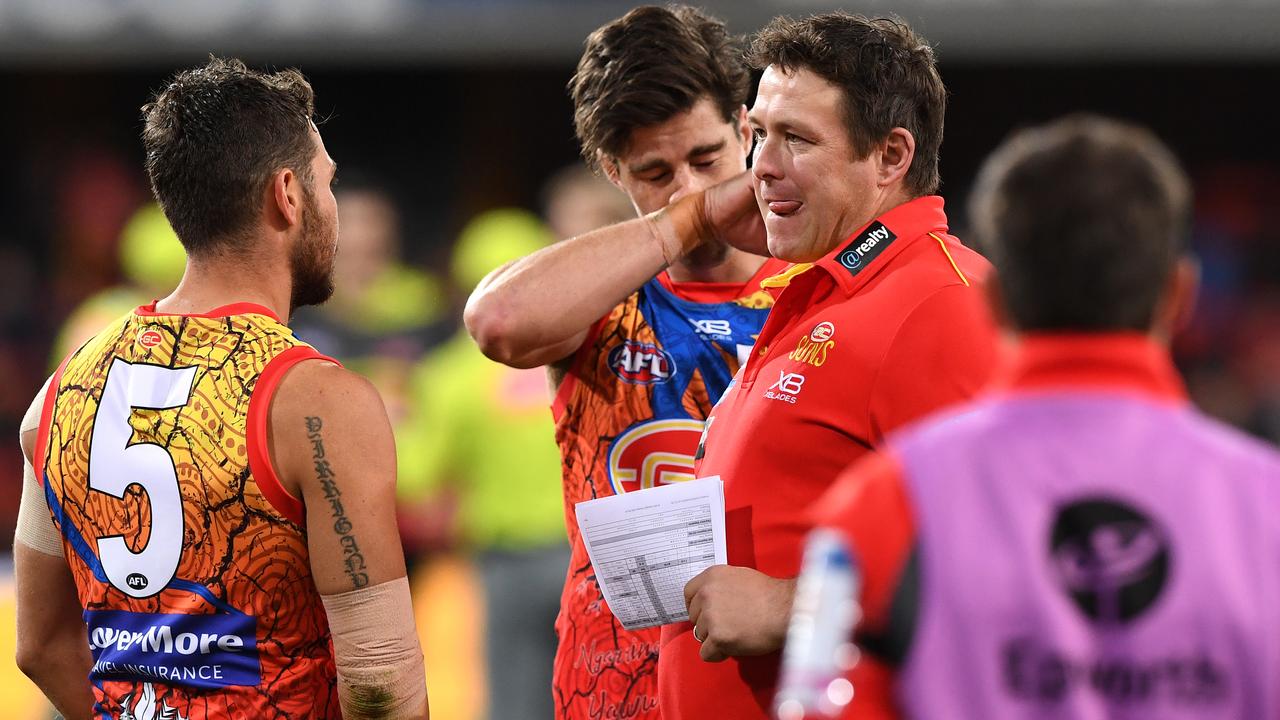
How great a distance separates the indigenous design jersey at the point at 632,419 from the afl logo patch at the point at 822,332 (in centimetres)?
70

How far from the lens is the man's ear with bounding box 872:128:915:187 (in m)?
2.90

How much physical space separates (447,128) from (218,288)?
9.22m

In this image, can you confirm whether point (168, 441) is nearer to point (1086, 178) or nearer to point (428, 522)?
point (1086, 178)

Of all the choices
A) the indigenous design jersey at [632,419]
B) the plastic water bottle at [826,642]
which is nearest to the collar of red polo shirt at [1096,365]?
the plastic water bottle at [826,642]

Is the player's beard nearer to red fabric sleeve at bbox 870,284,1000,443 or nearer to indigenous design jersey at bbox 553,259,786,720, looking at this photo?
indigenous design jersey at bbox 553,259,786,720

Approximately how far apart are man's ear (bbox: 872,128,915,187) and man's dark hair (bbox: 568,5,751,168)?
0.69m

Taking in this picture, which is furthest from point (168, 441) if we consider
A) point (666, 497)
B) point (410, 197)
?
point (410, 197)

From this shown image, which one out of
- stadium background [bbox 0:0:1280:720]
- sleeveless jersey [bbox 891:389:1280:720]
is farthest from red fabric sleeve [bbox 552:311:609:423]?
stadium background [bbox 0:0:1280:720]

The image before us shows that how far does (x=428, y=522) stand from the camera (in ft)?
26.8

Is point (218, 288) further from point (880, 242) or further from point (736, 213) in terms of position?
point (880, 242)

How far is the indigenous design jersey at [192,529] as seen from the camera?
8.52 feet

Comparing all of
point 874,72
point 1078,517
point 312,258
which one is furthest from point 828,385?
point 312,258

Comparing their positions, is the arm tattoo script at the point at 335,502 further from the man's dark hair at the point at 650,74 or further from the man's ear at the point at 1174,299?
the man's ear at the point at 1174,299

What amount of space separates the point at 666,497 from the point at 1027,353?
3.51ft
